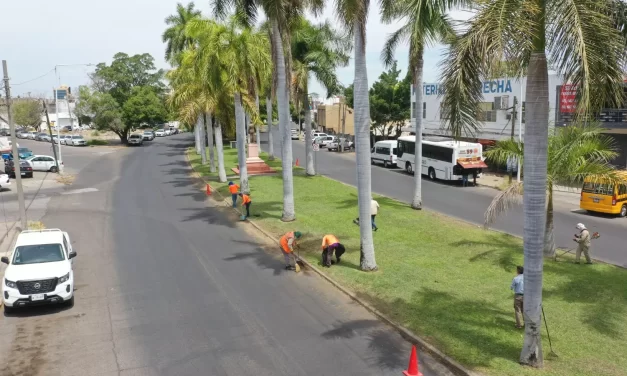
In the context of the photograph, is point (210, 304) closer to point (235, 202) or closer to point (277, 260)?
point (277, 260)

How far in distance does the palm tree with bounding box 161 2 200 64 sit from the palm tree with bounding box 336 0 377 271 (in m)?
39.0

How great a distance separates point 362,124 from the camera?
16.2m

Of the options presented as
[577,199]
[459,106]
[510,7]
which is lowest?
[577,199]

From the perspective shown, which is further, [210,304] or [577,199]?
[577,199]

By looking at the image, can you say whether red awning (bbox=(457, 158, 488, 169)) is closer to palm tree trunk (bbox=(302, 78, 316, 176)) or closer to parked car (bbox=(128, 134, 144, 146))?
palm tree trunk (bbox=(302, 78, 316, 176))

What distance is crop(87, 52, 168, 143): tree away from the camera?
77.1 m

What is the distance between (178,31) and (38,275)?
4499 cm

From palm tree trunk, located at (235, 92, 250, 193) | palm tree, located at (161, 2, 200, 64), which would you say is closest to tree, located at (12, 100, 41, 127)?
palm tree, located at (161, 2, 200, 64)

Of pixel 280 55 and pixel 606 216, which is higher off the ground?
pixel 280 55

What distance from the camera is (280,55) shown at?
76.0ft

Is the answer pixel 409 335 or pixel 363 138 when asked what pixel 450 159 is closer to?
pixel 363 138

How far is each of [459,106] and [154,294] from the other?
974 centimetres

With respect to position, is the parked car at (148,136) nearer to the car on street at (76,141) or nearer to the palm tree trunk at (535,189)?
the car on street at (76,141)

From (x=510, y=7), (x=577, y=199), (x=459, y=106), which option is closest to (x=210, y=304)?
(x=459, y=106)
